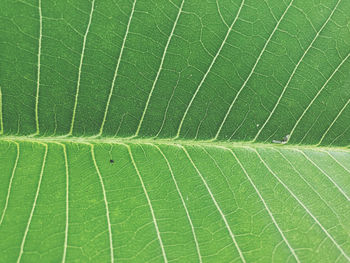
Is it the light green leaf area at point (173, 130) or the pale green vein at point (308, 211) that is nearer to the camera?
the light green leaf area at point (173, 130)

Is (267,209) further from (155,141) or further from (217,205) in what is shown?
(155,141)

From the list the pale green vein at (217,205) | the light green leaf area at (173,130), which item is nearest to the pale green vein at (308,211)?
the light green leaf area at (173,130)

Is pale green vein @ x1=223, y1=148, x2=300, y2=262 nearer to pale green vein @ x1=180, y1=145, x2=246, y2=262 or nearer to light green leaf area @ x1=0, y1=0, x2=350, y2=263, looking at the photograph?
light green leaf area @ x1=0, y1=0, x2=350, y2=263

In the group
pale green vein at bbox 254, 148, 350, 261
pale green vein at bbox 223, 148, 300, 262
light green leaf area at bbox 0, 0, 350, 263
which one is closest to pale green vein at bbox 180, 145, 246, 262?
light green leaf area at bbox 0, 0, 350, 263

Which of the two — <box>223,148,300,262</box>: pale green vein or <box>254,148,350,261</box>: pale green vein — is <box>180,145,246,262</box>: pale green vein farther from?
<box>254,148,350,261</box>: pale green vein

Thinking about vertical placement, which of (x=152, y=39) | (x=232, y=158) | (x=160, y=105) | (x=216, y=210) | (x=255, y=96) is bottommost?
(x=216, y=210)

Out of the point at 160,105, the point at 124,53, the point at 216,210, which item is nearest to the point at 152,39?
the point at 124,53

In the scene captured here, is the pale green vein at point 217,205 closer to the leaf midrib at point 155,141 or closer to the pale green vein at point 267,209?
the leaf midrib at point 155,141

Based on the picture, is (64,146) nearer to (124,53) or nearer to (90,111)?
(90,111)

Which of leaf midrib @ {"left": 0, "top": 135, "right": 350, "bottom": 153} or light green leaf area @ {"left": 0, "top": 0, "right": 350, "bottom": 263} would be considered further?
leaf midrib @ {"left": 0, "top": 135, "right": 350, "bottom": 153}
